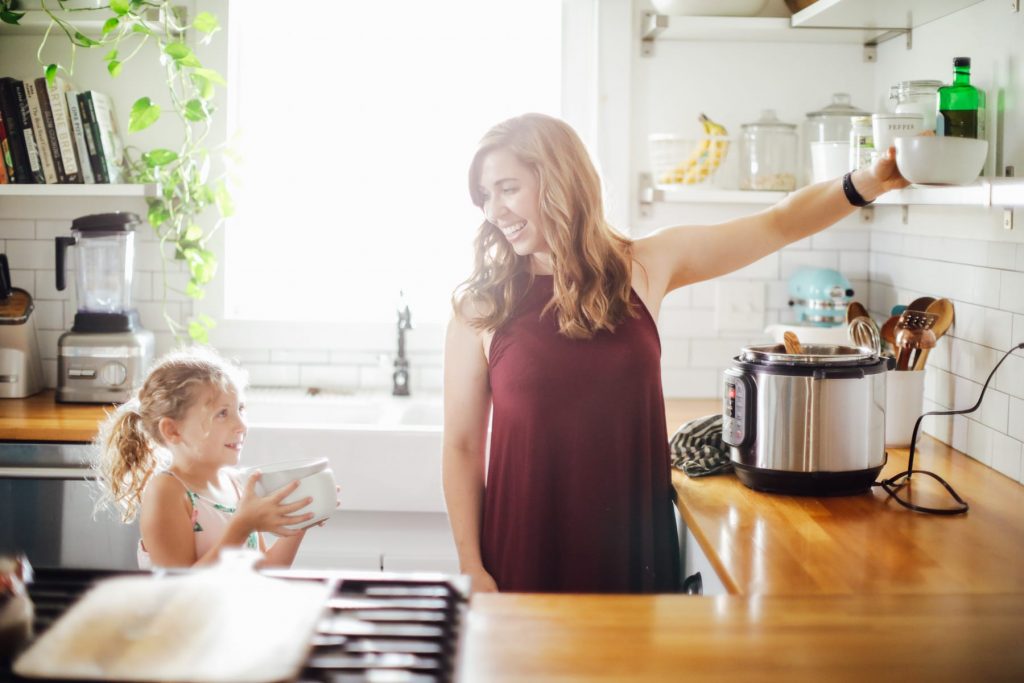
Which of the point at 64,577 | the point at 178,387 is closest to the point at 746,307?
the point at 178,387

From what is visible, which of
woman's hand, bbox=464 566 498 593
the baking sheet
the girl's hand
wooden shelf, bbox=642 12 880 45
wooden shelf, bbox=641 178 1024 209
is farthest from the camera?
wooden shelf, bbox=642 12 880 45

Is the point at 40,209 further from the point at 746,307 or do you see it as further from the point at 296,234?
the point at 746,307

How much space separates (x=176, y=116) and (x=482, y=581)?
184 centimetres

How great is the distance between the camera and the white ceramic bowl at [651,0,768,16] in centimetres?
283

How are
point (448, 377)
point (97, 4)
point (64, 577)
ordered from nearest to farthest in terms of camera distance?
point (64, 577), point (448, 377), point (97, 4)

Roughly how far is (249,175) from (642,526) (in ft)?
6.01

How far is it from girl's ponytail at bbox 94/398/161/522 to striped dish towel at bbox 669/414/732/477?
1064 mm

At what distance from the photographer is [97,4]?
3006mm

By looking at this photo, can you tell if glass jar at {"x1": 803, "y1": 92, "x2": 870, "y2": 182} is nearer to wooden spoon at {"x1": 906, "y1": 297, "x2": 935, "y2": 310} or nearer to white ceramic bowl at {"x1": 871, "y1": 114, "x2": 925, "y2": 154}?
wooden spoon at {"x1": 906, "y1": 297, "x2": 935, "y2": 310}

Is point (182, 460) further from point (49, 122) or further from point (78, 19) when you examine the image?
point (78, 19)

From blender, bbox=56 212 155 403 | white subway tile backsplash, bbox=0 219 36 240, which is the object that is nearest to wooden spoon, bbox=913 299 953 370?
blender, bbox=56 212 155 403

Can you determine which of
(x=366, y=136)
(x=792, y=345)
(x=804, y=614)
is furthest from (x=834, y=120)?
(x=804, y=614)

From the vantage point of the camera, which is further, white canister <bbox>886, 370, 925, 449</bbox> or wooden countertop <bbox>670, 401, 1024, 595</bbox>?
white canister <bbox>886, 370, 925, 449</bbox>

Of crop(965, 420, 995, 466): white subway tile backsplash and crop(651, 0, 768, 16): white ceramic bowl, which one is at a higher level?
crop(651, 0, 768, 16): white ceramic bowl
